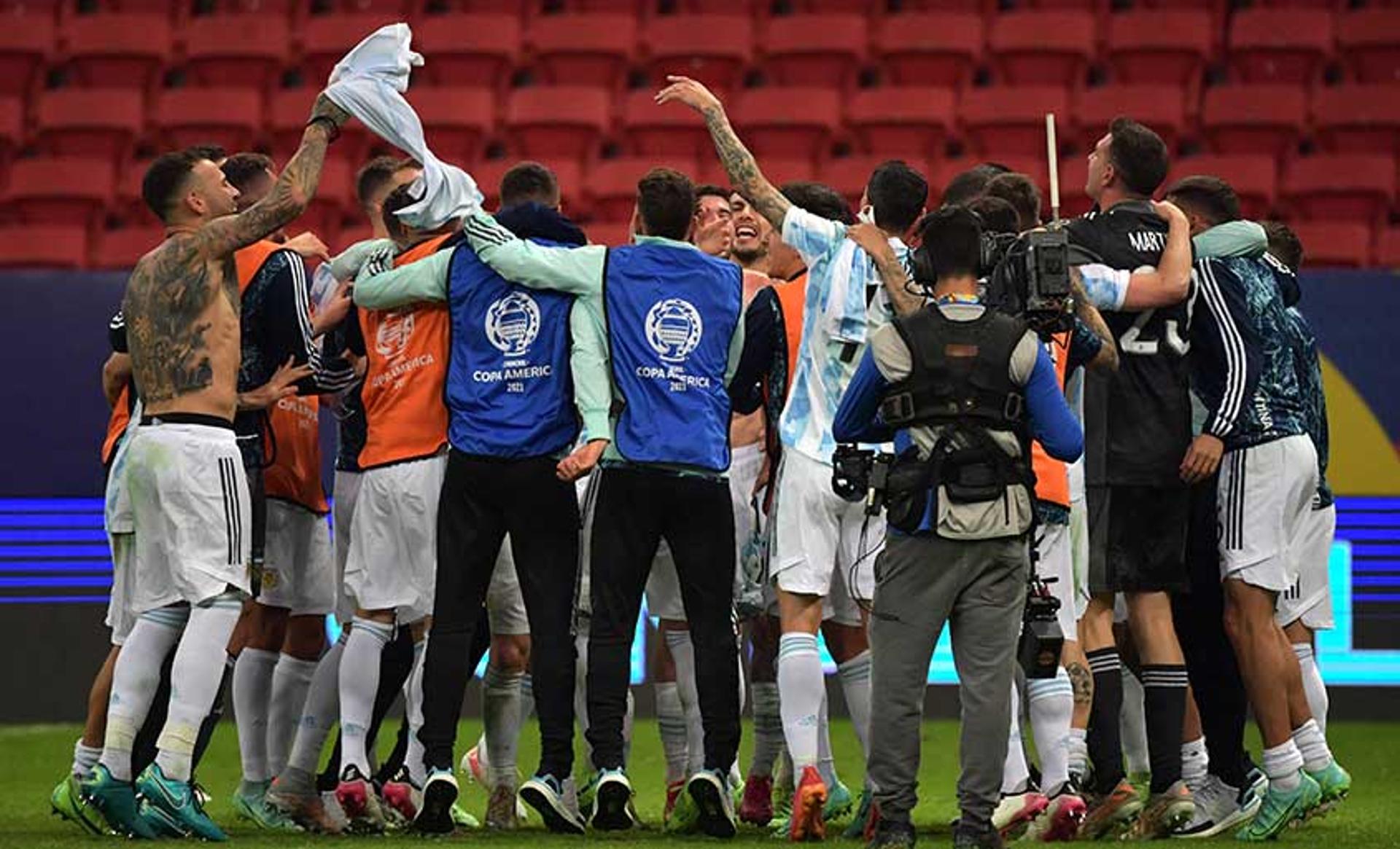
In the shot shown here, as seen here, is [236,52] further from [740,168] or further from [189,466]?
[740,168]

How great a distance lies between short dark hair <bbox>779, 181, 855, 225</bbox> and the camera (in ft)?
26.9

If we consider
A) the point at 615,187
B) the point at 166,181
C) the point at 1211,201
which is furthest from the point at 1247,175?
the point at 166,181

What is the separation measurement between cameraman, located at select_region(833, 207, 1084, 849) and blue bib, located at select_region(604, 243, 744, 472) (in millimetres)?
1153

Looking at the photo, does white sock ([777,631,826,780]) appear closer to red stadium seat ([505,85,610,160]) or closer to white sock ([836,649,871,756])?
white sock ([836,649,871,756])

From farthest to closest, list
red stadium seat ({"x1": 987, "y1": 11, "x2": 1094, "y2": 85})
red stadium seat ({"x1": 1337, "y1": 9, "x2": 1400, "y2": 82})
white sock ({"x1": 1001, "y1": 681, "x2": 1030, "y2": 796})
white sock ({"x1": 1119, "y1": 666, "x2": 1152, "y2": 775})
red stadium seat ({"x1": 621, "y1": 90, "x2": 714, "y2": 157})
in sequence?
red stadium seat ({"x1": 987, "y1": 11, "x2": 1094, "y2": 85}) → red stadium seat ({"x1": 1337, "y1": 9, "x2": 1400, "y2": 82}) → red stadium seat ({"x1": 621, "y1": 90, "x2": 714, "y2": 157}) → white sock ({"x1": 1119, "y1": 666, "x2": 1152, "y2": 775}) → white sock ({"x1": 1001, "y1": 681, "x2": 1030, "y2": 796})

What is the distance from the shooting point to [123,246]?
14531 mm

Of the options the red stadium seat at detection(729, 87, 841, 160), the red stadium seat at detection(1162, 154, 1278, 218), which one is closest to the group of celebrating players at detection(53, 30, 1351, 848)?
the red stadium seat at detection(1162, 154, 1278, 218)

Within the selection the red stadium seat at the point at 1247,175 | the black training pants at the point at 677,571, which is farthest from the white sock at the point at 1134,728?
the red stadium seat at the point at 1247,175

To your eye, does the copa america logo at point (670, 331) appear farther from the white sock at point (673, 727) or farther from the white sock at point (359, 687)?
the white sock at point (673, 727)

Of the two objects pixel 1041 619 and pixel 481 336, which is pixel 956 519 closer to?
pixel 1041 619

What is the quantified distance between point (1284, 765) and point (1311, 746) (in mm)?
→ 345

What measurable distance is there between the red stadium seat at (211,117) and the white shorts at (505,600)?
309 inches

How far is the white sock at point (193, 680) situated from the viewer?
709 centimetres

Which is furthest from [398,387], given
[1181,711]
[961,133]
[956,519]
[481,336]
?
[961,133]
